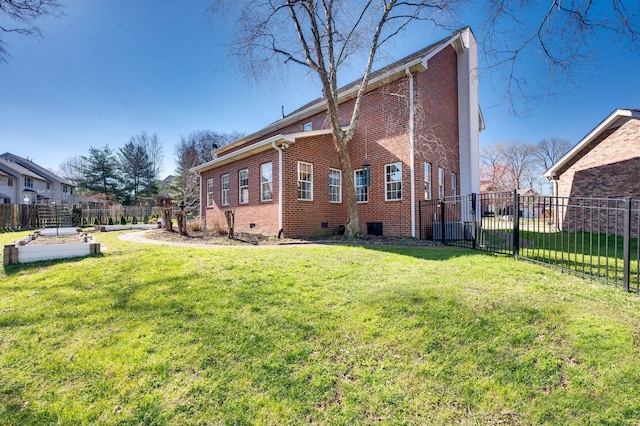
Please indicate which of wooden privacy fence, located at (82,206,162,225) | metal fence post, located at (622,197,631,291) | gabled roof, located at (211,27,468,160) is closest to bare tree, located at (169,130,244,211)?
wooden privacy fence, located at (82,206,162,225)

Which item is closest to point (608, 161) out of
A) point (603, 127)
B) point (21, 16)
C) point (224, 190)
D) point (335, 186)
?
point (603, 127)

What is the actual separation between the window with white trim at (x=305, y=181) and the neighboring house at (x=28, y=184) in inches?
1046

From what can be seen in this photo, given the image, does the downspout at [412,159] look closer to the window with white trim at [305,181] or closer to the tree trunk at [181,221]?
the window with white trim at [305,181]

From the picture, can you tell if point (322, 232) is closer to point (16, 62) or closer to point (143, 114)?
point (16, 62)

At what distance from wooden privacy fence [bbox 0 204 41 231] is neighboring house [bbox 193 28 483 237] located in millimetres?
13746

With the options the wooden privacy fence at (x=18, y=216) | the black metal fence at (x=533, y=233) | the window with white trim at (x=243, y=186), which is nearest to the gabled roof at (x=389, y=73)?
the window with white trim at (x=243, y=186)

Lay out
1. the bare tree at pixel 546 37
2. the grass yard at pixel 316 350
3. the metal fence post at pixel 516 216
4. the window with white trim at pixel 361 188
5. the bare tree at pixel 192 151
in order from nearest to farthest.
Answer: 1. the grass yard at pixel 316 350
2. the bare tree at pixel 546 37
3. the metal fence post at pixel 516 216
4. the window with white trim at pixel 361 188
5. the bare tree at pixel 192 151

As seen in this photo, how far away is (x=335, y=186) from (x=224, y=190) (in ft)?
19.3

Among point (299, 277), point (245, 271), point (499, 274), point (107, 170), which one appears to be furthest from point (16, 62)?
point (107, 170)

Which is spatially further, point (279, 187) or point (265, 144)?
Result: point (265, 144)

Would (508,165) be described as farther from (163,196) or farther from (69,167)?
(69,167)

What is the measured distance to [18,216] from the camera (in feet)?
56.2

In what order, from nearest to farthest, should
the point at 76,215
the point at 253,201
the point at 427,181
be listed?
the point at 427,181 < the point at 253,201 < the point at 76,215

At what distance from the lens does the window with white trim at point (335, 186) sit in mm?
11826
